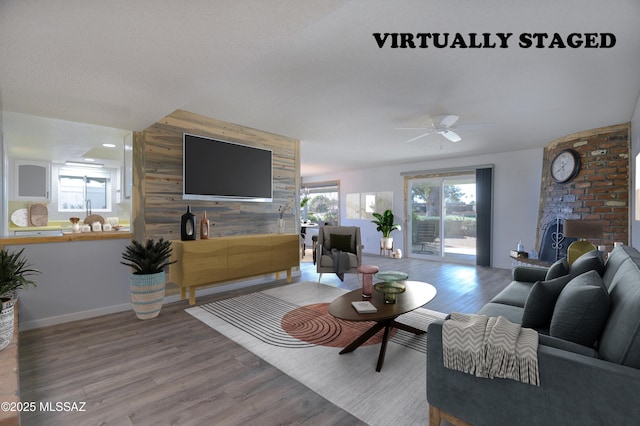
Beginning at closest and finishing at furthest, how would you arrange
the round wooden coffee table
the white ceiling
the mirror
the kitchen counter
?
the white ceiling < the round wooden coffee table < the kitchen counter < the mirror

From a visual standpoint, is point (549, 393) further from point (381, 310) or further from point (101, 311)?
point (101, 311)

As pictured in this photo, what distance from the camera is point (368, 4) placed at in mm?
1754

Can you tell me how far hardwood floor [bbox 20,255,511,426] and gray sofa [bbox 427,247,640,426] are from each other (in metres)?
0.63

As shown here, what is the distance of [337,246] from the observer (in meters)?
4.90

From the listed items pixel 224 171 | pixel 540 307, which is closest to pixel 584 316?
pixel 540 307

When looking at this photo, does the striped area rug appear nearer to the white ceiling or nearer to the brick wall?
the white ceiling

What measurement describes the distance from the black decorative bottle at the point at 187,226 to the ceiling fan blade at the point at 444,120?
3297 mm

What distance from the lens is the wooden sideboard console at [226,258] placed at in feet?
11.5

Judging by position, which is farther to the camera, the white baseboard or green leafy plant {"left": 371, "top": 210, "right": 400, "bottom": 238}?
green leafy plant {"left": 371, "top": 210, "right": 400, "bottom": 238}

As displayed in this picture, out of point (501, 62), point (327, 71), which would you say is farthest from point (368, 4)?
point (501, 62)

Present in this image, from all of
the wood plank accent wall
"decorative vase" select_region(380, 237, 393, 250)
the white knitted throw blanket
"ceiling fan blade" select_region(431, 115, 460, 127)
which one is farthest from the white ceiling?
"decorative vase" select_region(380, 237, 393, 250)

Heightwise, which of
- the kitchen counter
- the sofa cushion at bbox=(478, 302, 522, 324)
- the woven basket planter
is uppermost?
the kitchen counter

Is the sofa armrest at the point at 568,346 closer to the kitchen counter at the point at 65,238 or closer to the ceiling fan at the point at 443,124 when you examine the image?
the ceiling fan at the point at 443,124

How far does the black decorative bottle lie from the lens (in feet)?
12.1
